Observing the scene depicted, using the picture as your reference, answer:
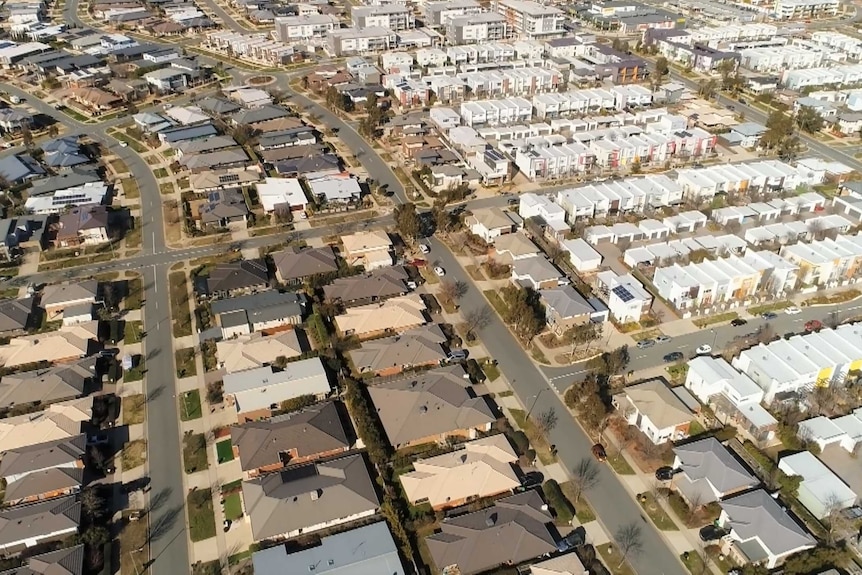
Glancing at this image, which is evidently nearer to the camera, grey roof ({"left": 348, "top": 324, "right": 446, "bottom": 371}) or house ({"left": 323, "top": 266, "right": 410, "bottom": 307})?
grey roof ({"left": 348, "top": 324, "right": 446, "bottom": 371})

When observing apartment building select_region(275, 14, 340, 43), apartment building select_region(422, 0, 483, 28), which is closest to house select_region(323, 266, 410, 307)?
apartment building select_region(275, 14, 340, 43)

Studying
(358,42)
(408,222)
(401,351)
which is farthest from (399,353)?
(358,42)

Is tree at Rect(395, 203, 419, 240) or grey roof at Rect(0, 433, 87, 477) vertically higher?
tree at Rect(395, 203, 419, 240)

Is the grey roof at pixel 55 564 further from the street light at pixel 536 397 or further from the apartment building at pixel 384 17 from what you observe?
the apartment building at pixel 384 17

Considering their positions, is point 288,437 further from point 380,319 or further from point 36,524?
point 36,524

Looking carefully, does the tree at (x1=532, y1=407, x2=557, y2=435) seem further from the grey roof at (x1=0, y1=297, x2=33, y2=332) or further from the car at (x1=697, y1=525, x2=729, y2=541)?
the grey roof at (x1=0, y1=297, x2=33, y2=332)

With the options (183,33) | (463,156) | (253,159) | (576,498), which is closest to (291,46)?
(183,33)

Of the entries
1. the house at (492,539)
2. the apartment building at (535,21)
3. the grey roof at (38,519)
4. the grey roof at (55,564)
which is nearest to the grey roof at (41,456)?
the grey roof at (38,519)
